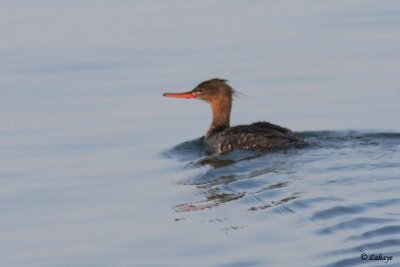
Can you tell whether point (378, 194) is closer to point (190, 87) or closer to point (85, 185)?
point (85, 185)

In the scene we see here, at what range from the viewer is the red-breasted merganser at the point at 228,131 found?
1355 cm

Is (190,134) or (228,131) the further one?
(190,134)

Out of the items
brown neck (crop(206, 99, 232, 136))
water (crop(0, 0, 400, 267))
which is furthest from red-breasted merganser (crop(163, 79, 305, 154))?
water (crop(0, 0, 400, 267))

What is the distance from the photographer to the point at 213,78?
50.3 ft

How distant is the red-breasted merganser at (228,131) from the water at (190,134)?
21 centimetres

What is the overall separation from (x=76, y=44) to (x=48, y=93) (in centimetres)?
254

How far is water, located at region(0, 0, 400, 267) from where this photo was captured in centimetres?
994

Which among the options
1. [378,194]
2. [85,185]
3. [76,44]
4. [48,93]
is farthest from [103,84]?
[378,194]

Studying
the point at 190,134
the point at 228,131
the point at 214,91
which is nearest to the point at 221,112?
the point at 214,91

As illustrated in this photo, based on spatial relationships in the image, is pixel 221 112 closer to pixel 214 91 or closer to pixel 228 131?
pixel 214 91

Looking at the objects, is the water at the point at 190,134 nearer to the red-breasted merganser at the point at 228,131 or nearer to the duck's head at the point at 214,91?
the red-breasted merganser at the point at 228,131

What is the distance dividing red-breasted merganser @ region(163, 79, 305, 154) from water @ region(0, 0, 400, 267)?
0.70ft

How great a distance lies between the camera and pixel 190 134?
47.5 feet

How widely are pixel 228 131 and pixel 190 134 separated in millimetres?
487
